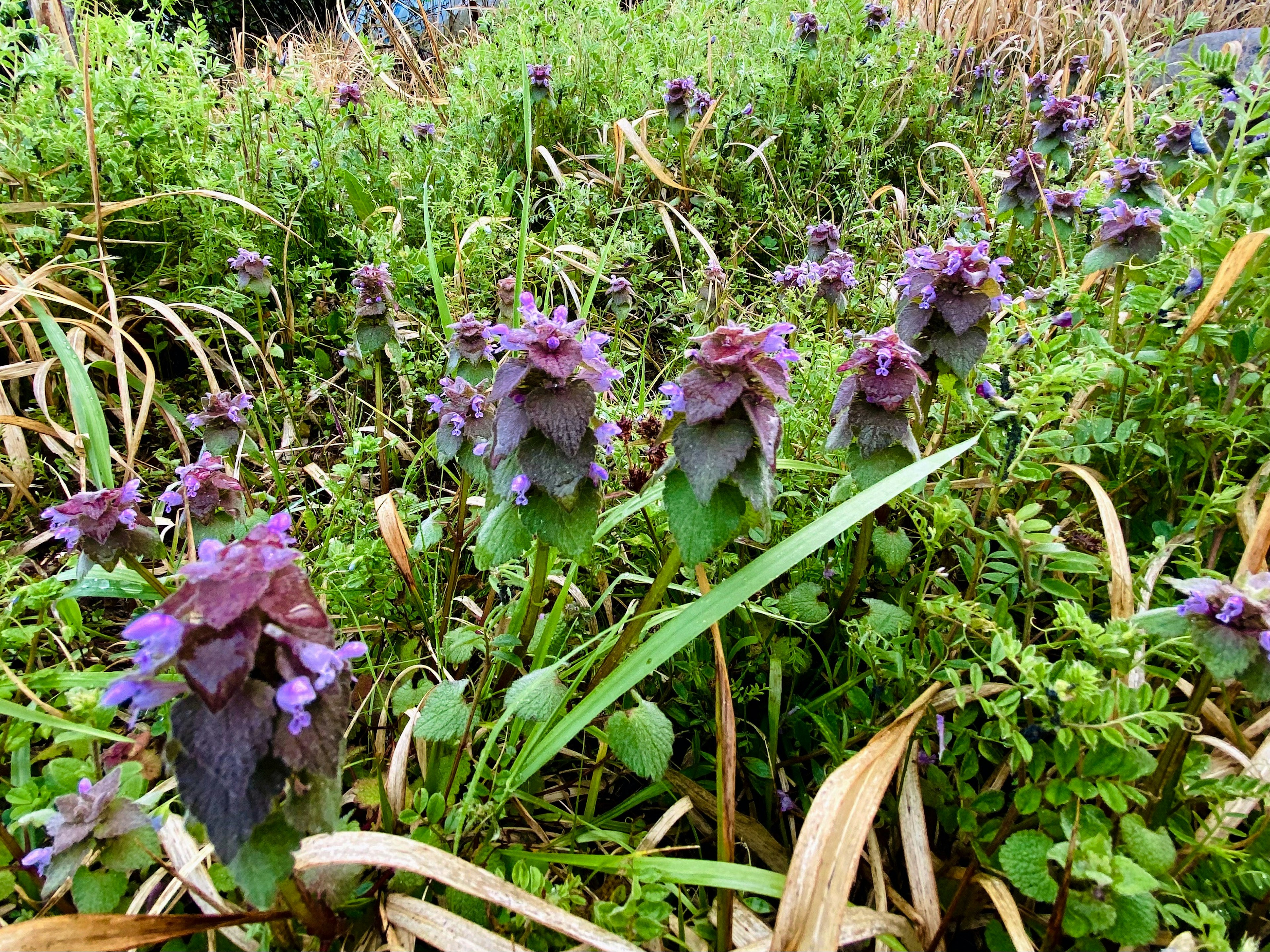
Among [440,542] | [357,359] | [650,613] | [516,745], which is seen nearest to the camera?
[650,613]

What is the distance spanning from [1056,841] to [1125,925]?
0.16 meters

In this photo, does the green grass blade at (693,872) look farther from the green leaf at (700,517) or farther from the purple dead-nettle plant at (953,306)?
the purple dead-nettle plant at (953,306)

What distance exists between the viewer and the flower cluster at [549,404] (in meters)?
1.17

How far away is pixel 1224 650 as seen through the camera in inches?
42.3

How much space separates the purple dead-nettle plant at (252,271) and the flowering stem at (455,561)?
1.38 m

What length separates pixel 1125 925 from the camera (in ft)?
3.59

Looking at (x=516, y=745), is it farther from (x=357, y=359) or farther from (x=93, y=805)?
(x=357, y=359)

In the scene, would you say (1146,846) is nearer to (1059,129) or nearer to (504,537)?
(504,537)

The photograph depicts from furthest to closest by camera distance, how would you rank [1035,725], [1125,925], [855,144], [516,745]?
1. [855,144]
2. [516,745]
3. [1035,725]
4. [1125,925]

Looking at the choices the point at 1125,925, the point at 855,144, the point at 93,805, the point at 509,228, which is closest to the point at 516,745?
the point at 93,805

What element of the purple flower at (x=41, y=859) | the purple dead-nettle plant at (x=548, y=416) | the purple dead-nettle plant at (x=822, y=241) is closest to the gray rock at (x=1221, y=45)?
the purple dead-nettle plant at (x=822, y=241)

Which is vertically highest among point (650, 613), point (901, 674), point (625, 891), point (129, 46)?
point (129, 46)

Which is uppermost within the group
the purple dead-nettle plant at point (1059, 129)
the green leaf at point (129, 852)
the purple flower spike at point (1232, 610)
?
the purple dead-nettle plant at point (1059, 129)

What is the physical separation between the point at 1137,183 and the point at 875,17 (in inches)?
113
